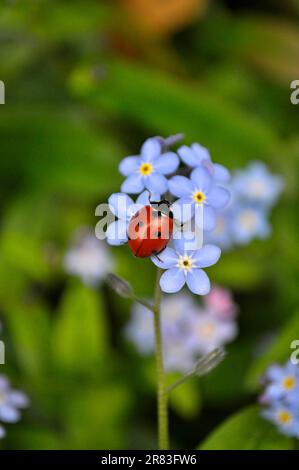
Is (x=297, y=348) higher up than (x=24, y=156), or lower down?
lower down

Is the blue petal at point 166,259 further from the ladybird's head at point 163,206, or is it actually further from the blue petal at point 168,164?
the blue petal at point 168,164

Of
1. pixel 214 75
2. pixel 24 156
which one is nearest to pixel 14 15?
pixel 24 156

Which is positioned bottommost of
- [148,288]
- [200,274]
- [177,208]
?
[200,274]

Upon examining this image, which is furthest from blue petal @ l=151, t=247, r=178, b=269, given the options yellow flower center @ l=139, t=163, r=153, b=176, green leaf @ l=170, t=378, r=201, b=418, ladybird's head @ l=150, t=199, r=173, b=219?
green leaf @ l=170, t=378, r=201, b=418

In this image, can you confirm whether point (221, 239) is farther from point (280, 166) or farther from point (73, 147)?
point (73, 147)

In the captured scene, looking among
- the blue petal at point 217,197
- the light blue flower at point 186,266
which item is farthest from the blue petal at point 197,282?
the blue petal at point 217,197

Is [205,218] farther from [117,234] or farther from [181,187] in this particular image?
[117,234]

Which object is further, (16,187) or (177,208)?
(16,187)
